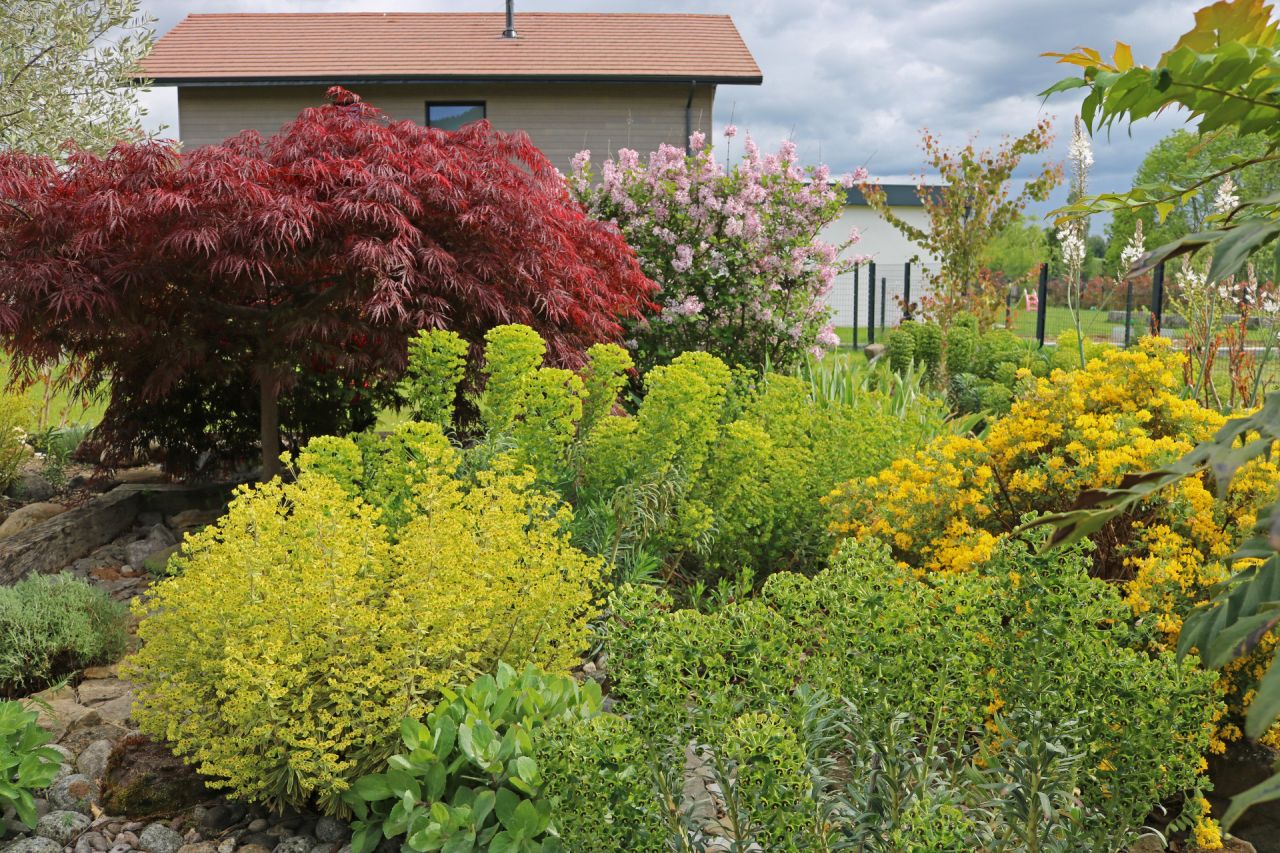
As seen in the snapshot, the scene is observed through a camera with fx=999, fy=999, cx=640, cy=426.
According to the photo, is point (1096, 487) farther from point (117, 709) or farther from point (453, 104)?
point (453, 104)

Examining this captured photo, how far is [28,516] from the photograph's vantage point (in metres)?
5.84

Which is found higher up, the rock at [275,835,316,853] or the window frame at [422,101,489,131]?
the window frame at [422,101,489,131]

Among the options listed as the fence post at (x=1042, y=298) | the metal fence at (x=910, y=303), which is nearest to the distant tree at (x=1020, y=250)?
the metal fence at (x=910, y=303)

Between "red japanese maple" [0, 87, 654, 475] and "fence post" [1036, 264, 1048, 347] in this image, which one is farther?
"fence post" [1036, 264, 1048, 347]

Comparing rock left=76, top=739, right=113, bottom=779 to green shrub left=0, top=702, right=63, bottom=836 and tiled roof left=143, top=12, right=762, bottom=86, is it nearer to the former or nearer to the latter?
green shrub left=0, top=702, right=63, bottom=836

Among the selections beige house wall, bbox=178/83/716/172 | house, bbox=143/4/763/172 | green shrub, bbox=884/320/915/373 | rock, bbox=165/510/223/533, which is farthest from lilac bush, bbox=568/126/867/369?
beige house wall, bbox=178/83/716/172

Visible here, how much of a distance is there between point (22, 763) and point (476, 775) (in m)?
1.27

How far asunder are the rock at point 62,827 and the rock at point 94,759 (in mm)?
217

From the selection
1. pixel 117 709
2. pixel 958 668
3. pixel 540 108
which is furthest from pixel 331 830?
pixel 540 108

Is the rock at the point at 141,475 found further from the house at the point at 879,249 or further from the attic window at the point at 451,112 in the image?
the house at the point at 879,249

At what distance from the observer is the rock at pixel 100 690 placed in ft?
11.5

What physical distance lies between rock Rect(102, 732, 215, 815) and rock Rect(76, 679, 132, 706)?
27.6 inches

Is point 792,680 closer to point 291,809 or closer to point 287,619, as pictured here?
point 287,619

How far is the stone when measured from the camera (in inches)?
103
